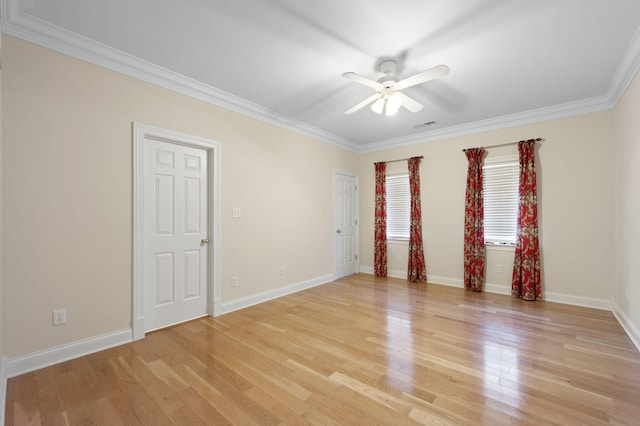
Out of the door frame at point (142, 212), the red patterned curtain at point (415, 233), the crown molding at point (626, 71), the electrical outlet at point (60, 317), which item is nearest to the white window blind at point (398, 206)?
the red patterned curtain at point (415, 233)

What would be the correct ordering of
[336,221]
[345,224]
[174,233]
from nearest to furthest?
1. [174,233]
2. [336,221]
3. [345,224]

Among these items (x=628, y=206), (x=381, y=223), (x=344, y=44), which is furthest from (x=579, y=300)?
(x=344, y=44)

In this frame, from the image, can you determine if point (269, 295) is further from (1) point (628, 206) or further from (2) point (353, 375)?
(1) point (628, 206)

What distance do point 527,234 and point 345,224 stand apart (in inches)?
122

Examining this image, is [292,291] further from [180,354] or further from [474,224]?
[474,224]

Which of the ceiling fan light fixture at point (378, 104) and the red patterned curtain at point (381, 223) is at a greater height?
the ceiling fan light fixture at point (378, 104)

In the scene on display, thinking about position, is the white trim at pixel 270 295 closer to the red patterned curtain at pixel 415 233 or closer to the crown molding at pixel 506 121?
the red patterned curtain at pixel 415 233

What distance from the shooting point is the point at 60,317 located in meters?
2.39

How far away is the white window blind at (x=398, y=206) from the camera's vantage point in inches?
219

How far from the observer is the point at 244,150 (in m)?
3.87

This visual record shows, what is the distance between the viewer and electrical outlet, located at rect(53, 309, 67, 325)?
93.1 inches

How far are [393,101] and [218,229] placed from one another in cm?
259

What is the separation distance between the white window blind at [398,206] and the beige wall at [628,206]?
9.35 feet

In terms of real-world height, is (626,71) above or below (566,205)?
above
